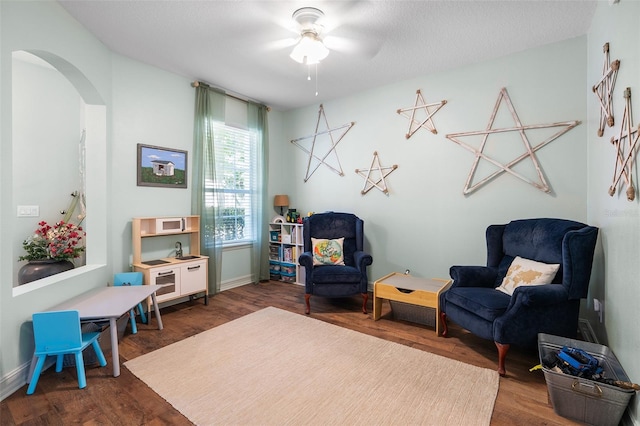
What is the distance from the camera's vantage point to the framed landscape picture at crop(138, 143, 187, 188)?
3318 mm

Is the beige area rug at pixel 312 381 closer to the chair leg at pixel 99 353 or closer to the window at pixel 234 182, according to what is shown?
the chair leg at pixel 99 353

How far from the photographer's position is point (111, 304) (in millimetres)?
2275

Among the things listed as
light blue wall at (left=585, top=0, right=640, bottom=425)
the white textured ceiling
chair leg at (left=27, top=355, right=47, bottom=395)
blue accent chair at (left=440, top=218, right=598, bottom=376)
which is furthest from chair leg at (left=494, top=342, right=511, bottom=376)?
chair leg at (left=27, top=355, right=47, bottom=395)

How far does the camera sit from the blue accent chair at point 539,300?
203 cm

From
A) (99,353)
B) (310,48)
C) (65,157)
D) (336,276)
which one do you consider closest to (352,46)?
(310,48)

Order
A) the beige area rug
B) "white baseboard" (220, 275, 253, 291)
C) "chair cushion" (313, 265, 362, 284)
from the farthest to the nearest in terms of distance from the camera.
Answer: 1. "white baseboard" (220, 275, 253, 291)
2. "chair cushion" (313, 265, 362, 284)
3. the beige area rug

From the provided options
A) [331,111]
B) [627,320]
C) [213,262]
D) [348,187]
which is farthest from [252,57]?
[627,320]

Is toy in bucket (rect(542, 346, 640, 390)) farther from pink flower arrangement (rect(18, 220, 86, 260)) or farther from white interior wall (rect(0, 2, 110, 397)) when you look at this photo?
pink flower arrangement (rect(18, 220, 86, 260))

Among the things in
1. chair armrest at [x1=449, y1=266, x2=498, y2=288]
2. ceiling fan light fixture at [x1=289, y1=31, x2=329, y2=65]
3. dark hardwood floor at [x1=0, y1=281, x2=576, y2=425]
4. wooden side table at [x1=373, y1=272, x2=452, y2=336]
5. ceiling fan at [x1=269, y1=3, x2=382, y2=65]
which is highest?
ceiling fan at [x1=269, y1=3, x2=382, y2=65]

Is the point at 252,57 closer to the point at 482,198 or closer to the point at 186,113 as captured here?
the point at 186,113

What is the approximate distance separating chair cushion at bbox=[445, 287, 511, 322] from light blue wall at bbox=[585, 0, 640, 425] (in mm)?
616

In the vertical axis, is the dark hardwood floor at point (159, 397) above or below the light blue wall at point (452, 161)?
below

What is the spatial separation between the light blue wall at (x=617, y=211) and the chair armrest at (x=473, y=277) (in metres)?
0.75

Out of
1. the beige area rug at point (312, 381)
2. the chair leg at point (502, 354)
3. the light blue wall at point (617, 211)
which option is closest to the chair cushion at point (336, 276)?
the beige area rug at point (312, 381)
